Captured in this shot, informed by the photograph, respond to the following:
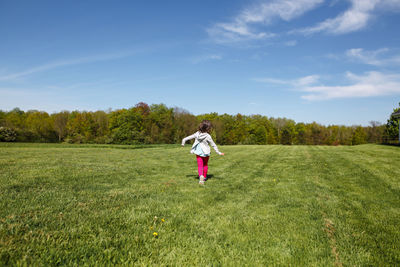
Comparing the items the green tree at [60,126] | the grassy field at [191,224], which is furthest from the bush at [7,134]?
the grassy field at [191,224]

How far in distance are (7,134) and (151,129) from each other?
32.6 meters

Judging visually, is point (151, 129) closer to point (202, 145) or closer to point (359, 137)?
point (202, 145)

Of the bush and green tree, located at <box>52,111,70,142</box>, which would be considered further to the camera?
green tree, located at <box>52,111,70,142</box>

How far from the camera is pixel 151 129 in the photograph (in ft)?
212

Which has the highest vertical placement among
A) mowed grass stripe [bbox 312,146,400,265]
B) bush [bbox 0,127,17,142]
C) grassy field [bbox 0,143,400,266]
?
bush [bbox 0,127,17,142]

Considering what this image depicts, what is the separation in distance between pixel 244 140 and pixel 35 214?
75.0 m

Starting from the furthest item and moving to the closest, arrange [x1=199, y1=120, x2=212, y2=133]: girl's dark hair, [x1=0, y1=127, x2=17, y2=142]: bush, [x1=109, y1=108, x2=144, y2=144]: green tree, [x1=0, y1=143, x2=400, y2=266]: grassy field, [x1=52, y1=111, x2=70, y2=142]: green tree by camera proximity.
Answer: [x1=52, y1=111, x2=70, y2=142]: green tree
[x1=109, y1=108, x2=144, y2=144]: green tree
[x1=0, y1=127, x2=17, y2=142]: bush
[x1=199, y1=120, x2=212, y2=133]: girl's dark hair
[x1=0, y1=143, x2=400, y2=266]: grassy field

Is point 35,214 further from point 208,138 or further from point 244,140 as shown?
point 244,140

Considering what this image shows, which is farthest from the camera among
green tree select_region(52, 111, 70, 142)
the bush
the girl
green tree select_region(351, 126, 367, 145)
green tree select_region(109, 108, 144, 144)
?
green tree select_region(351, 126, 367, 145)

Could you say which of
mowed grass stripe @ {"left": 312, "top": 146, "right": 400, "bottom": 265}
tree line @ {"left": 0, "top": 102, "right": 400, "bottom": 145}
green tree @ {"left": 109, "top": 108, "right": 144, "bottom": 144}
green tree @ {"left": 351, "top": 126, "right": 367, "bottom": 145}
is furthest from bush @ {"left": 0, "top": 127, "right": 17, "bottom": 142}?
green tree @ {"left": 351, "top": 126, "right": 367, "bottom": 145}

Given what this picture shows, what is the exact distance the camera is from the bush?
4645 centimetres

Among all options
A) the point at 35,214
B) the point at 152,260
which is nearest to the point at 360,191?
the point at 152,260

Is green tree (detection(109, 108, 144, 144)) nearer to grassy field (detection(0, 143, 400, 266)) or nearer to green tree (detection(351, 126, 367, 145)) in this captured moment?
grassy field (detection(0, 143, 400, 266))

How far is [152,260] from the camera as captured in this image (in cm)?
303
